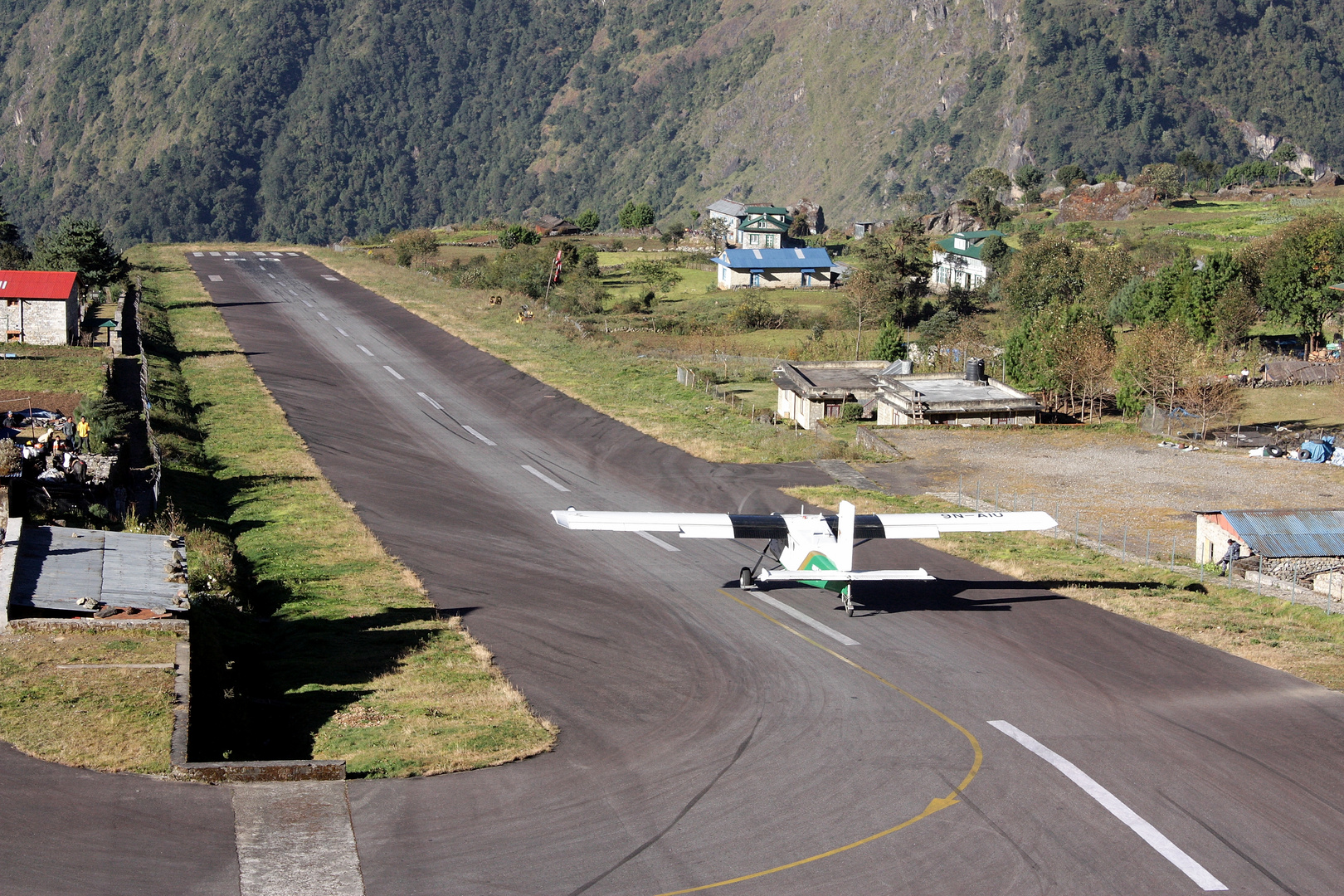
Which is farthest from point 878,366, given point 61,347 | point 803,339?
point 61,347

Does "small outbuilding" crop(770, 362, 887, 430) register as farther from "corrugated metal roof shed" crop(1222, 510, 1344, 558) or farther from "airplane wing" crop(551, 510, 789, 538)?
"airplane wing" crop(551, 510, 789, 538)

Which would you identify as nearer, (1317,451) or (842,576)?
(842,576)

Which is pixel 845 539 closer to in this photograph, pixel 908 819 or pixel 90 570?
pixel 908 819

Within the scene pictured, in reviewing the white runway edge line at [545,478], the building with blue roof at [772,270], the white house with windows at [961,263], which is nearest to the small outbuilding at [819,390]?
the white runway edge line at [545,478]

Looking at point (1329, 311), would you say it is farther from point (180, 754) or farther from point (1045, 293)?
point (180, 754)

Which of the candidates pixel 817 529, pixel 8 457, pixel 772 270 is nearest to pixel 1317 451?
pixel 817 529

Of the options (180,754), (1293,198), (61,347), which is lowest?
(180,754)
